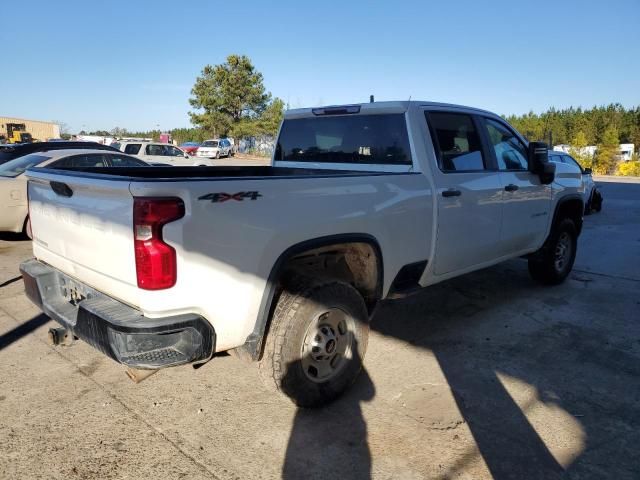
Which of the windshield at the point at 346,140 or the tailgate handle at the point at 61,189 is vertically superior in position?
the windshield at the point at 346,140

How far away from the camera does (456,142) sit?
4109 millimetres

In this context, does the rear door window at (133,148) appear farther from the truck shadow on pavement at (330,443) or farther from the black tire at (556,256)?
the truck shadow on pavement at (330,443)

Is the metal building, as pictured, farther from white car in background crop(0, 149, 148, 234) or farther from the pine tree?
white car in background crop(0, 149, 148, 234)

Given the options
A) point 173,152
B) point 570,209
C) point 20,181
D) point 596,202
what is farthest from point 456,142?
point 173,152

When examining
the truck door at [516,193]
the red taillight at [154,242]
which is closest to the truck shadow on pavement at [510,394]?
the truck door at [516,193]

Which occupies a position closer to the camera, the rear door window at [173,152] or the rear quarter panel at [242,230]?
the rear quarter panel at [242,230]

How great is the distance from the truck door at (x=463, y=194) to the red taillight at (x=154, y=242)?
7.15ft

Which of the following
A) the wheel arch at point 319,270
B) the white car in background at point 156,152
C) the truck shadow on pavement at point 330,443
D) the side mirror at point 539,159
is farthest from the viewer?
the white car in background at point 156,152

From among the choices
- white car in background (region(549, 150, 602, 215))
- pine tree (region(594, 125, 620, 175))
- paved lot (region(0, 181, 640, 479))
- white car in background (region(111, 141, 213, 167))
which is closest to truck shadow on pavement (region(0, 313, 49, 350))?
paved lot (region(0, 181, 640, 479))

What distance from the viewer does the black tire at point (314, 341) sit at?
2836mm

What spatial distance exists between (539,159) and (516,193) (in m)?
0.48

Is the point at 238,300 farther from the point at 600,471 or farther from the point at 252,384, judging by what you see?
the point at 600,471

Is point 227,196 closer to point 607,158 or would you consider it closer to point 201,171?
point 201,171

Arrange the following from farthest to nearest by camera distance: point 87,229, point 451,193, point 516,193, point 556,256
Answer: point 556,256 → point 516,193 → point 451,193 → point 87,229
